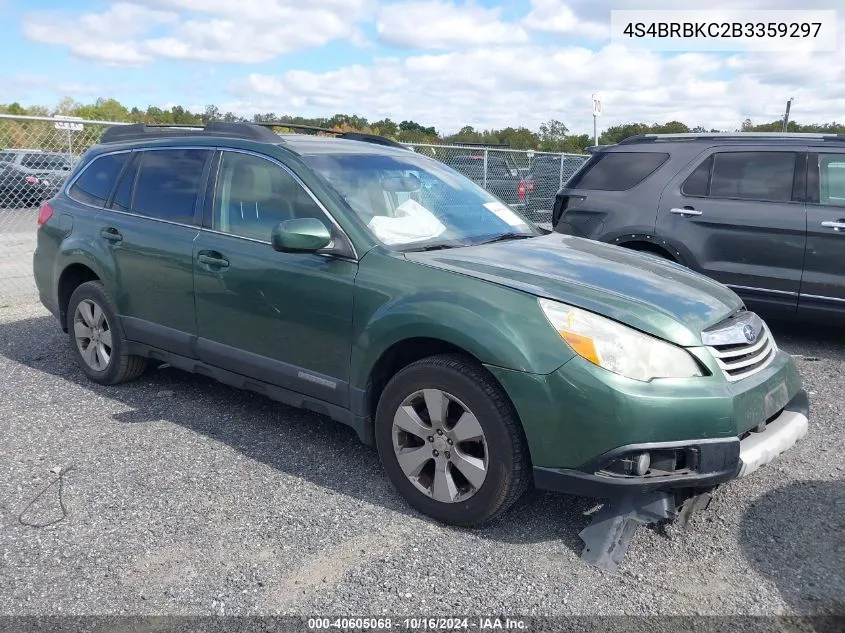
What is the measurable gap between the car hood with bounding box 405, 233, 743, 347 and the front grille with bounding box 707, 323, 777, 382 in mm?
132

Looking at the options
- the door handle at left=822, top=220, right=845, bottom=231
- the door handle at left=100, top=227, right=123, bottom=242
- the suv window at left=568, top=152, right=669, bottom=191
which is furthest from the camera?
the suv window at left=568, top=152, right=669, bottom=191

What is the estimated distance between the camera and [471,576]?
2938 mm

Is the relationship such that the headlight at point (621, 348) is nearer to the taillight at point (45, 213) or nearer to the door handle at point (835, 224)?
the door handle at point (835, 224)

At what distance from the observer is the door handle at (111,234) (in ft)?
15.7

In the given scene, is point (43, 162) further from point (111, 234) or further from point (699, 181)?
point (699, 181)

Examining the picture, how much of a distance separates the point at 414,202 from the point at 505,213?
2.30ft

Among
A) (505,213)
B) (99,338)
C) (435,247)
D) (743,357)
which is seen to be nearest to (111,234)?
(99,338)

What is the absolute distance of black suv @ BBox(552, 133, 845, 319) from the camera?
6.00 meters

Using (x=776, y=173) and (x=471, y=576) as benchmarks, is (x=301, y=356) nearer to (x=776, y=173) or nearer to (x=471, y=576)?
(x=471, y=576)

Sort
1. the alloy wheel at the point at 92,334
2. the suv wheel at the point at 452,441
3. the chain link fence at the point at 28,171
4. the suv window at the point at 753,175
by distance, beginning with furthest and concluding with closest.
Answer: the chain link fence at the point at 28,171, the suv window at the point at 753,175, the alloy wheel at the point at 92,334, the suv wheel at the point at 452,441

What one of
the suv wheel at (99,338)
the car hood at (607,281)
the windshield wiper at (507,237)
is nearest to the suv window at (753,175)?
the car hood at (607,281)

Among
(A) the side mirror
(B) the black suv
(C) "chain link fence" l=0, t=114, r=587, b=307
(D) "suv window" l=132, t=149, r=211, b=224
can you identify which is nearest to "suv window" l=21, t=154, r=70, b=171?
(C) "chain link fence" l=0, t=114, r=587, b=307

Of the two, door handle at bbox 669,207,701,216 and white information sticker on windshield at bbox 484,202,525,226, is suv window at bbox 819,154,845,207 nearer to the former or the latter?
door handle at bbox 669,207,701,216

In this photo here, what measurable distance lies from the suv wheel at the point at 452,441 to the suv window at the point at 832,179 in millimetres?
4372
